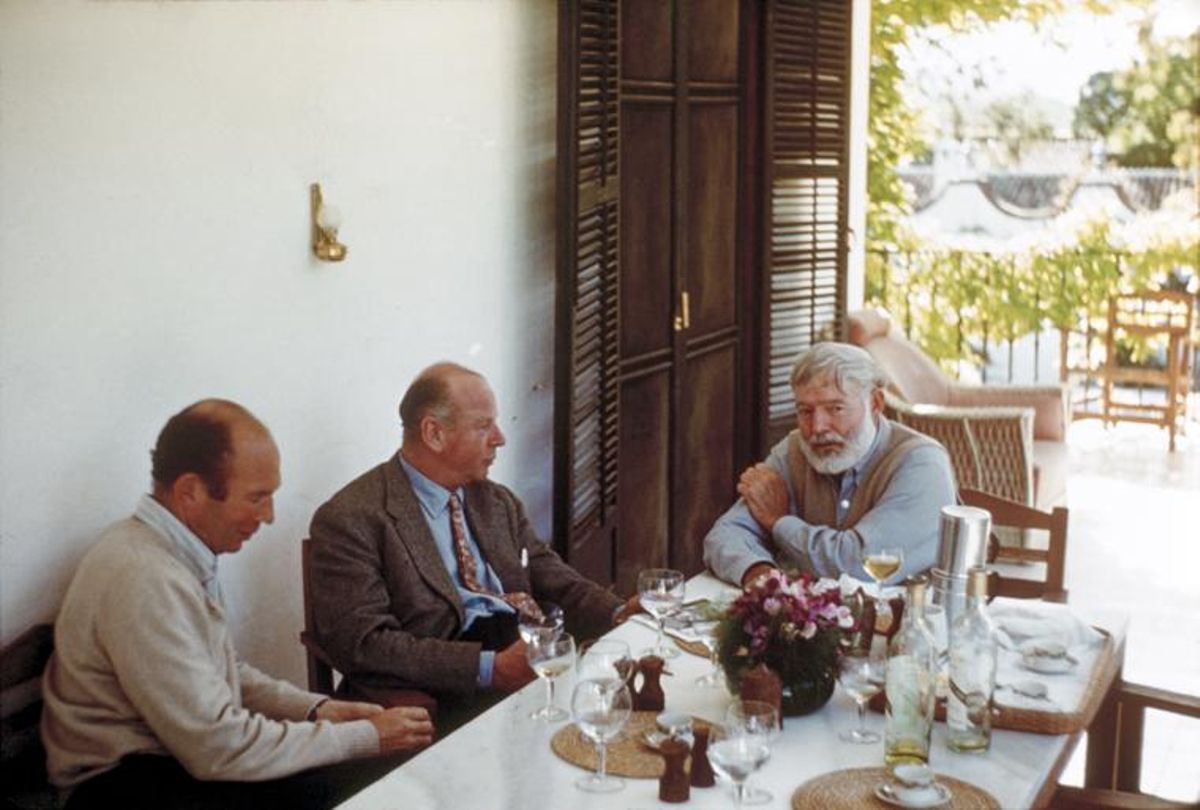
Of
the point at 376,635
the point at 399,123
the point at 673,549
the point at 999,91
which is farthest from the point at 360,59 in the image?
the point at 999,91

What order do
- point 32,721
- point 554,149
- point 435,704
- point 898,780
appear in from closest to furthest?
point 898,780 → point 32,721 → point 435,704 → point 554,149

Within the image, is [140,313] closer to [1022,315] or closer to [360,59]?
[360,59]

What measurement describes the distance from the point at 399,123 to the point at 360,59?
0.24 meters

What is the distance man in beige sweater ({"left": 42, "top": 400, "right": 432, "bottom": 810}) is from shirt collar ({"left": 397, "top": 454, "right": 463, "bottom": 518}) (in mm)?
609

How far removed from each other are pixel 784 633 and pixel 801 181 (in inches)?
146

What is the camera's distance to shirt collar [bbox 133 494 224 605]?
2.88 meters

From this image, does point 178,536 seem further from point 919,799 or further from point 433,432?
point 919,799

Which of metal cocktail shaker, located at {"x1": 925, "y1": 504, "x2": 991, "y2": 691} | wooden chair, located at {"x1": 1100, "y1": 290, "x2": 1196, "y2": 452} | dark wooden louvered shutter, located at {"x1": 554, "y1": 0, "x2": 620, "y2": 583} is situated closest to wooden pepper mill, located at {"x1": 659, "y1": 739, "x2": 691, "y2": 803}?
metal cocktail shaker, located at {"x1": 925, "y1": 504, "x2": 991, "y2": 691}

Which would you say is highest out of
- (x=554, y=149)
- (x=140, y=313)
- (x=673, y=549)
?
(x=554, y=149)

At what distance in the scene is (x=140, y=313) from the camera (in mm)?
3381

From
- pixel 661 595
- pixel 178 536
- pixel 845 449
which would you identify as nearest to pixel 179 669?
pixel 178 536

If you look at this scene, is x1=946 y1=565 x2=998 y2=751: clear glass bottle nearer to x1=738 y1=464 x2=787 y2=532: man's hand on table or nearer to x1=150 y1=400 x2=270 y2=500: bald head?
x1=738 y1=464 x2=787 y2=532: man's hand on table

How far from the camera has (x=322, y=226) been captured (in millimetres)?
3900

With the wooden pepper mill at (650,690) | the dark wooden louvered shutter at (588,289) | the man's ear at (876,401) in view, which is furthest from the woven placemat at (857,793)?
the dark wooden louvered shutter at (588,289)
